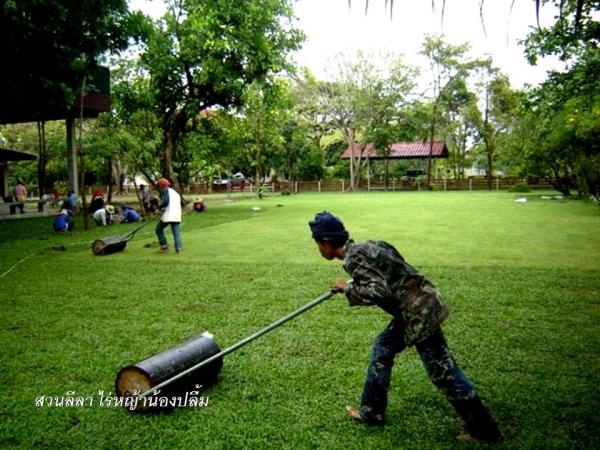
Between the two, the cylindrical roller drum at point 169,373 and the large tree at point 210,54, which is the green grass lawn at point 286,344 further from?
the large tree at point 210,54

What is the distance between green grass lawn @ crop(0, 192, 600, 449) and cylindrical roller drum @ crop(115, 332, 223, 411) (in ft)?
0.43

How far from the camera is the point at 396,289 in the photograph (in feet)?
9.27

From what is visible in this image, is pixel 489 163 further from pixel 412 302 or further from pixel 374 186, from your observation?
pixel 412 302

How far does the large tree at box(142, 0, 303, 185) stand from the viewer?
18.1 m

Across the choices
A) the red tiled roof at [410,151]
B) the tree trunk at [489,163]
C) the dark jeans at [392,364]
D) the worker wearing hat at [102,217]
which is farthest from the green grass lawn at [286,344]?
the red tiled roof at [410,151]

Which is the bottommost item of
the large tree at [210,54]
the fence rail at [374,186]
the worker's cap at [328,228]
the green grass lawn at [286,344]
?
the green grass lawn at [286,344]

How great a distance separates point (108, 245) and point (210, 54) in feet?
35.1

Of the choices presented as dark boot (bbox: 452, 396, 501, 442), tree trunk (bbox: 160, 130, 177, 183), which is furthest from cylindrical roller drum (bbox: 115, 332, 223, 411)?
tree trunk (bbox: 160, 130, 177, 183)

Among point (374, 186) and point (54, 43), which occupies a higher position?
point (54, 43)

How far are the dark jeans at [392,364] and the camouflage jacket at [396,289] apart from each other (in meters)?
0.12

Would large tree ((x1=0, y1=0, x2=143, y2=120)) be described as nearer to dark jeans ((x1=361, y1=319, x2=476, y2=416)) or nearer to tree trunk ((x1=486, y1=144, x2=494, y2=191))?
dark jeans ((x1=361, y1=319, x2=476, y2=416))

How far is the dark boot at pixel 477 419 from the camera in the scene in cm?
288

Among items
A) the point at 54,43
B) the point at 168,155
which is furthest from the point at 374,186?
the point at 54,43

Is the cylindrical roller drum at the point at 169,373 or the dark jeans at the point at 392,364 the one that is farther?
the cylindrical roller drum at the point at 169,373
